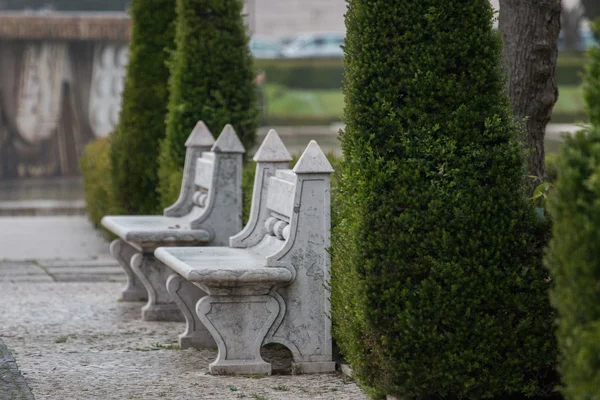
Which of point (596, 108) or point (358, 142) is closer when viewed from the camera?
point (596, 108)

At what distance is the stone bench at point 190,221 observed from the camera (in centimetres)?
732

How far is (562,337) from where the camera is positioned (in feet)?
11.6

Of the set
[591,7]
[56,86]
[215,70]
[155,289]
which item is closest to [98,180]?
[215,70]

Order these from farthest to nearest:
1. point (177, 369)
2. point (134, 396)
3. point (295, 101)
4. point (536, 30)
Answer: point (295, 101) → point (536, 30) → point (177, 369) → point (134, 396)

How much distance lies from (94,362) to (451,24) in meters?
2.80

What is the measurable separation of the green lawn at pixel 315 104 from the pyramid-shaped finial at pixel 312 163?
84.9 feet

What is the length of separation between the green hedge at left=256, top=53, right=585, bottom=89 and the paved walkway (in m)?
26.1

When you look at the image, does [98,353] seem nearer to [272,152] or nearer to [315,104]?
[272,152]

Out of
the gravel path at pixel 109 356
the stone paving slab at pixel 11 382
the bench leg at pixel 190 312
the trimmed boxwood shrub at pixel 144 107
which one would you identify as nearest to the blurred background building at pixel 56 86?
the trimmed boxwood shrub at pixel 144 107

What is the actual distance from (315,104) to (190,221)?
26.4 meters

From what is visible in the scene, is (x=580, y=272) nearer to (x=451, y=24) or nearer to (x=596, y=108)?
(x=596, y=108)

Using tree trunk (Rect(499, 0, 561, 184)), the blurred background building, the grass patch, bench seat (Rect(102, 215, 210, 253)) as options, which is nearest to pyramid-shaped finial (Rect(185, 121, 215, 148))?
bench seat (Rect(102, 215, 210, 253))

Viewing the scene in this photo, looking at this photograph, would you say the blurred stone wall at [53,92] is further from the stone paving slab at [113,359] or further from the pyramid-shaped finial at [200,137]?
the pyramid-shaped finial at [200,137]

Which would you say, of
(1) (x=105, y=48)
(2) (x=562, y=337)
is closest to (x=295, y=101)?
(1) (x=105, y=48)
